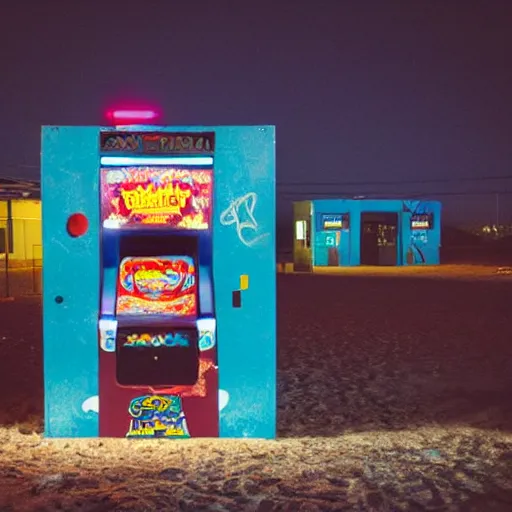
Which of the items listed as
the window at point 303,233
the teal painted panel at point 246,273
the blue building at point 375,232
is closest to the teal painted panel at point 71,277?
the teal painted panel at point 246,273

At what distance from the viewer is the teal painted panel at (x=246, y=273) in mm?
5582

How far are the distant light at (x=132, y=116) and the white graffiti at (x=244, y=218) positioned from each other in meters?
0.94

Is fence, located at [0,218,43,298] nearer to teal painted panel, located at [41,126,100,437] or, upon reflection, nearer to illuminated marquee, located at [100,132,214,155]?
teal painted panel, located at [41,126,100,437]

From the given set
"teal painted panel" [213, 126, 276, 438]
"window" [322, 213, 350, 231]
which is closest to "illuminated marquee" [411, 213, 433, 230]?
"window" [322, 213, 350, 231]

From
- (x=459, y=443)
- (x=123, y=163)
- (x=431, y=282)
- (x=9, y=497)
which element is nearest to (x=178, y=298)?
(x=123, y=163)

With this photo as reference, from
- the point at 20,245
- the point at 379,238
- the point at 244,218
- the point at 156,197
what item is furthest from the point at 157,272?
the point at 379,238

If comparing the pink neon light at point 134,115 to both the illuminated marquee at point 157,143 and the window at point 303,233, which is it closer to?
the illuminated marquee at point 157,143

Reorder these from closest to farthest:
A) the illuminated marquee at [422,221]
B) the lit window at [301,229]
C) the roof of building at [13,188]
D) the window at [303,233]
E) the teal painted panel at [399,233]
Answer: the roof of building at [13,188] → the window at [303,233] → the lit window at [301,229] → the teal painted panel at [399,233] → the illuminated marquee at [422,221]

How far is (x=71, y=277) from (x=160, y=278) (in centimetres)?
70

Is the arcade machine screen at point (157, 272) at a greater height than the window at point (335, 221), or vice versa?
the window at point (335, 221)

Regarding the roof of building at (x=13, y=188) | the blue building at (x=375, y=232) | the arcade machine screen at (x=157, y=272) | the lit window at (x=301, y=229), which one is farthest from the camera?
the blue building at (x=375, y=232)

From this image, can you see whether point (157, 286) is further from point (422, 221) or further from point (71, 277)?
point (422, 221)

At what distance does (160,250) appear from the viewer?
5.90 meters

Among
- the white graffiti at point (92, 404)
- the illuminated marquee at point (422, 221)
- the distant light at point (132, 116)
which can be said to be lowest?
the white graffiti at point (92, 404)
